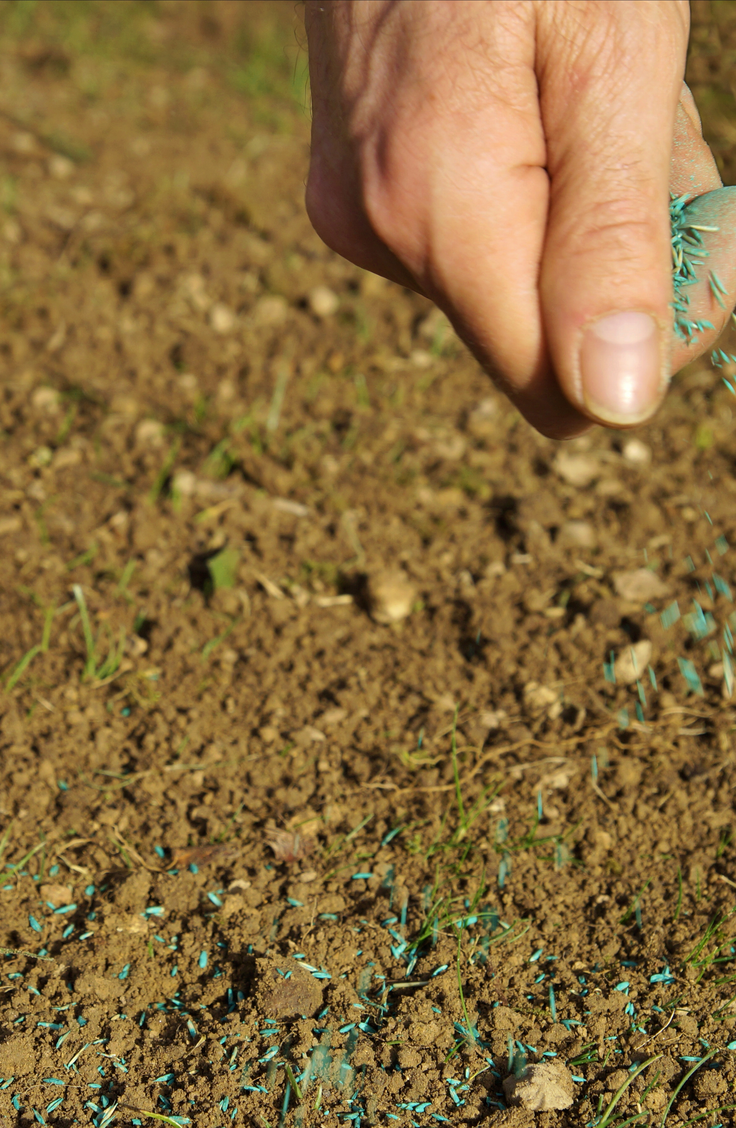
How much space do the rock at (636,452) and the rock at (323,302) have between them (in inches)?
39.4

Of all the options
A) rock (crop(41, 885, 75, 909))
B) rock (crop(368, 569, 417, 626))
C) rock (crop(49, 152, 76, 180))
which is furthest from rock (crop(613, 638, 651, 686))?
rock (crop(49, 152, 76, 180))

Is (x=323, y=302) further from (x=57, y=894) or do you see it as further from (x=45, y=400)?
(x=57, y=894)

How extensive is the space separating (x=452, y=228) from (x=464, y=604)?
42.6 inches

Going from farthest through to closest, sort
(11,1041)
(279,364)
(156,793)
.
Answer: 1. (279,364)
2. (156,793)
3. (11,1041)

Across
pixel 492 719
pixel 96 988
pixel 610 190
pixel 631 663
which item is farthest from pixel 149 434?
pixel 610 190

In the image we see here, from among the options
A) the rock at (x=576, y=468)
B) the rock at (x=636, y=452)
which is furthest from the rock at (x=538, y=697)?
the rock at (x=636, y=452)

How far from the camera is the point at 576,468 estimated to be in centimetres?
266

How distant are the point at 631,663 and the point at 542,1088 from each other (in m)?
0.91

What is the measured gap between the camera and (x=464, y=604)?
2.30 m

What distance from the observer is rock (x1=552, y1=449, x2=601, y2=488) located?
263 centimetres

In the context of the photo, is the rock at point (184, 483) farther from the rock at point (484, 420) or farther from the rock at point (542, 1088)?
the rock at point (542, 1088)

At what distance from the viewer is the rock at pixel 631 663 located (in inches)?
84.2

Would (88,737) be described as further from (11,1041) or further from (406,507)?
(406,507)

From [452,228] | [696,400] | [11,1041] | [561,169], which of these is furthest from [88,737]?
[696,400]
